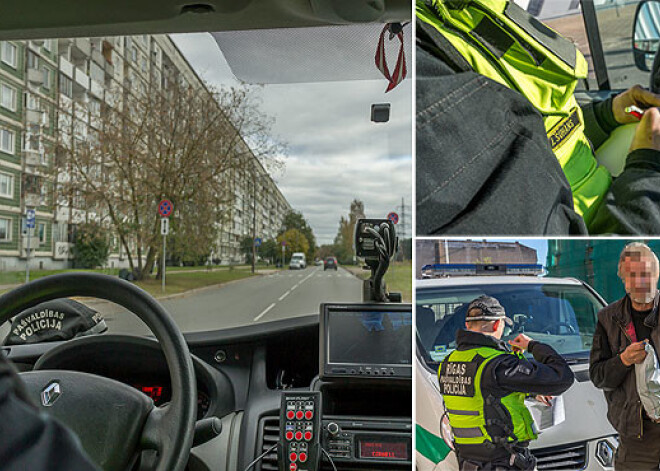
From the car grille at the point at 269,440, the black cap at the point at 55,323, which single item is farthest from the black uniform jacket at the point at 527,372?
the black cap at the point at 55,323

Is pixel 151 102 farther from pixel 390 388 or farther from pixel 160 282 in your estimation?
pixel 390 388

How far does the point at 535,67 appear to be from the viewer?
0.86 m

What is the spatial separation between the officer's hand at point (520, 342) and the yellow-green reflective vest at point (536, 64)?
189 millimetres

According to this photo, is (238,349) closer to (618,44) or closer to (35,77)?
(618,44)

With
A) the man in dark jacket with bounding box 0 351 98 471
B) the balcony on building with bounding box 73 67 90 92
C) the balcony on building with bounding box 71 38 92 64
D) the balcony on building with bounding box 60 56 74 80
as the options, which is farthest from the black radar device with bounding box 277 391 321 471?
the balcony on building with bounding box 73 67 90 92

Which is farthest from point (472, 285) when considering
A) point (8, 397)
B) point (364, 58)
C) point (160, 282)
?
point (160, 282)

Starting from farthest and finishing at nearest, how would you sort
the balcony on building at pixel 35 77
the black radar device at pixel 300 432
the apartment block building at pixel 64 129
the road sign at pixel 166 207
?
the road sign at pixel 166 207, the balcony on building at pixel 35 77, the apartment block building at pixel 64 129, the black radar device at pixel 300 432

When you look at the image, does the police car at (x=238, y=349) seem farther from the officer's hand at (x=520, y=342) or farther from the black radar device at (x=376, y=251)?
the officer's hand at (x=520, y=342)

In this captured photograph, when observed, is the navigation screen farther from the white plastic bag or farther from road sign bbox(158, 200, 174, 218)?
road sign bbox(158, 200, 174, 218)

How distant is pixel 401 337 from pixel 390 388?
0.42 ft

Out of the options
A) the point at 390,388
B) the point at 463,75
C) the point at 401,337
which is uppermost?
the point at 463,75

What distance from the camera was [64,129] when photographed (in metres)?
2.56

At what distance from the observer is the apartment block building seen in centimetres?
211

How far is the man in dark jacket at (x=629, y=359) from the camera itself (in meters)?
0.88
